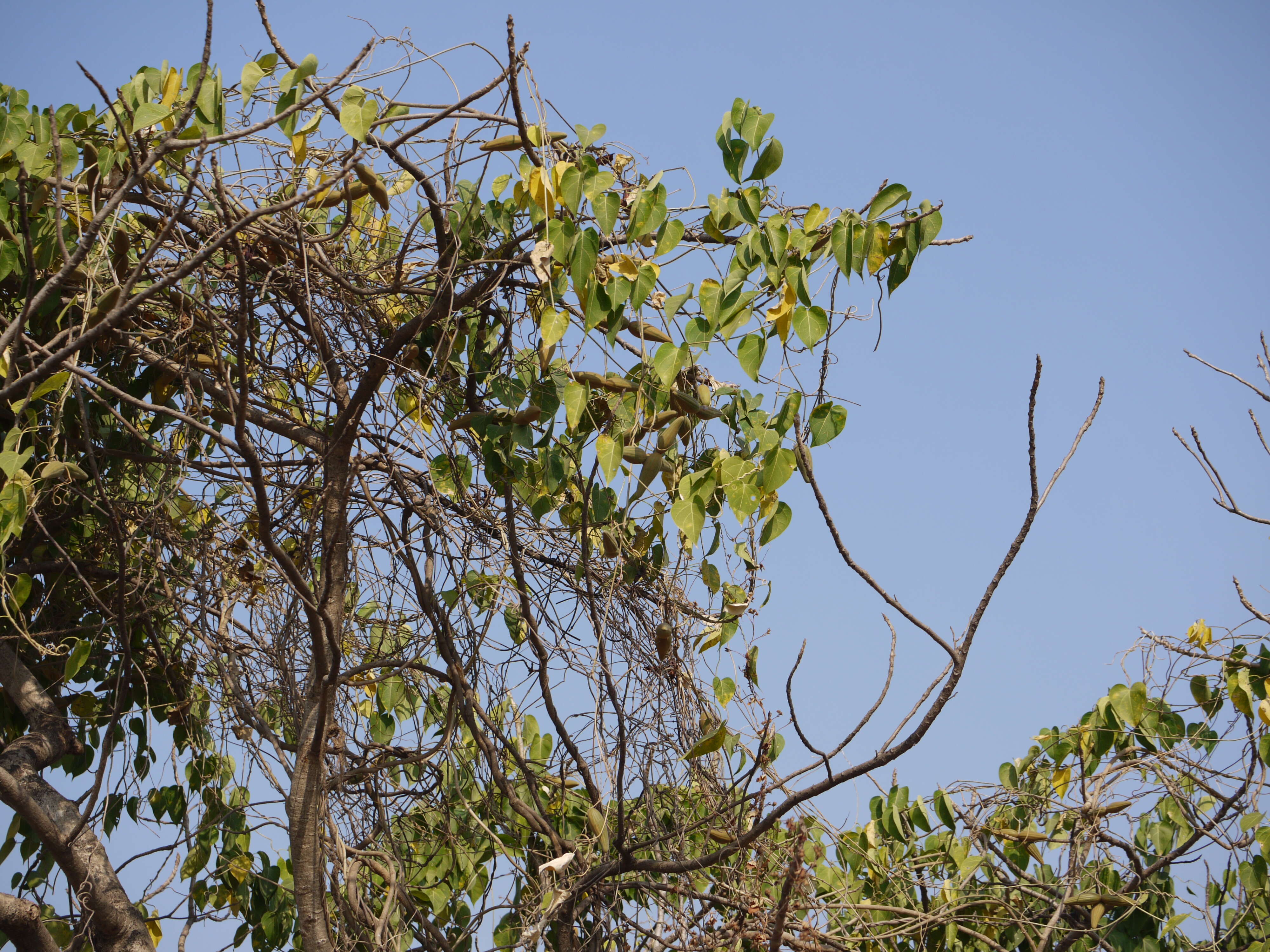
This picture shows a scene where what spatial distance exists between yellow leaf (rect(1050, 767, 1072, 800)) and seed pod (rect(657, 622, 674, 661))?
41.3 inches

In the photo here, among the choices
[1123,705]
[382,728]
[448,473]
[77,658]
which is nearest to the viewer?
[448,473]

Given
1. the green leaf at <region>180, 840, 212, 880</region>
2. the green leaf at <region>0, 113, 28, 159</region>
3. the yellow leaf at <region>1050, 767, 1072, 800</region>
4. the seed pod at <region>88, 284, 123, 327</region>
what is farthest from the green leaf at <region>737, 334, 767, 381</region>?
the green leaf at <region>180, 840, 212, 880</region>

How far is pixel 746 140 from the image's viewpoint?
1.48 metres

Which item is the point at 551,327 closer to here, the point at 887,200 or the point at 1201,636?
the point at 887,200

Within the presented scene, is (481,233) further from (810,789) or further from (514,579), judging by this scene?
(810,789)

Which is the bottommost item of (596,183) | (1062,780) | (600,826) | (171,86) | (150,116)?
(1062,780)

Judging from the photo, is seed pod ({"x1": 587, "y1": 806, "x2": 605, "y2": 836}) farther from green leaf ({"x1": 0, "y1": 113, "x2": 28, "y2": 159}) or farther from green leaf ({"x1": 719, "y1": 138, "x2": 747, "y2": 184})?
green leaf ({"x1": 0, "y1": 113, "x2": 28, "y2": 159})

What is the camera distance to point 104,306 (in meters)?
1.65

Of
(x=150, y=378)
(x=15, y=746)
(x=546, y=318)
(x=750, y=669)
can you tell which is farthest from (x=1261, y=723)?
(x=15, y=746)

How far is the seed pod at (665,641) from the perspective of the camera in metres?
1.78

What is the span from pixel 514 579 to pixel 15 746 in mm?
1095

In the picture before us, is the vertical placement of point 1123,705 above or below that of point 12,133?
below

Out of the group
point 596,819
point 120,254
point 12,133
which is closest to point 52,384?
point 120,254

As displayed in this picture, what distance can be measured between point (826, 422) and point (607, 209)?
0.49 metres
